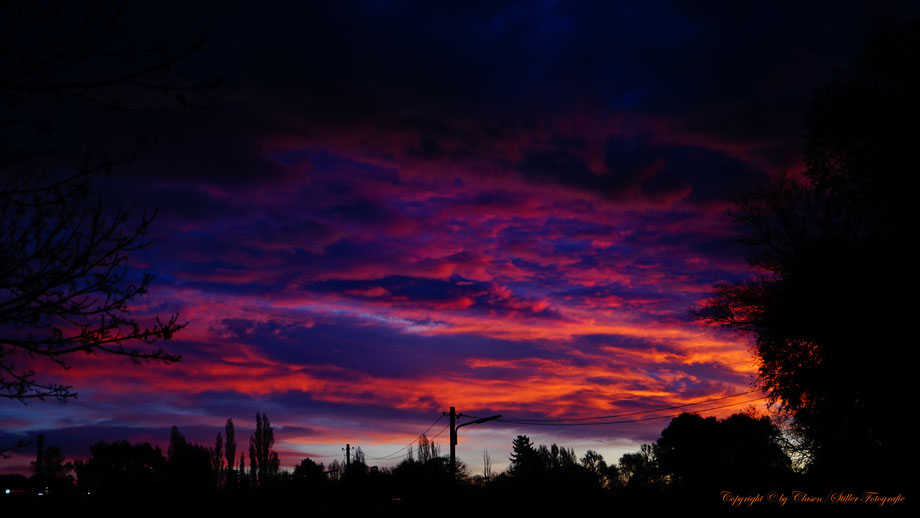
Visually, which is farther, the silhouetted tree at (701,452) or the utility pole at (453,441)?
the silhouetted tree at (701,452)

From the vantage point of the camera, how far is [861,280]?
1681cm

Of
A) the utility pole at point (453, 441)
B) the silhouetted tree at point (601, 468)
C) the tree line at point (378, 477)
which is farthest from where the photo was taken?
the silhouetted tree at point (601, 468)

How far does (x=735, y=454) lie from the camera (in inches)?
2805

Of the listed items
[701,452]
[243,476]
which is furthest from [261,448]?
[701,452]

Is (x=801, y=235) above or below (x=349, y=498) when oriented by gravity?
above

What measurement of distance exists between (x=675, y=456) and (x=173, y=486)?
61.8 meters

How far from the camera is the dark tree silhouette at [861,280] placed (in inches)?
622

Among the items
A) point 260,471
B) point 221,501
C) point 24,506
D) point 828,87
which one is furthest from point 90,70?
point 260,471

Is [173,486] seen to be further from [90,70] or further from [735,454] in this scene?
[90,70]

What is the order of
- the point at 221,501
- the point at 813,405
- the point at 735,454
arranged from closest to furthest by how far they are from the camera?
the point at 813,405
the point at 221,501
the point at 735,454

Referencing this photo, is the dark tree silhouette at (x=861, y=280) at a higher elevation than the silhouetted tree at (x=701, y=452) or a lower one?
higher

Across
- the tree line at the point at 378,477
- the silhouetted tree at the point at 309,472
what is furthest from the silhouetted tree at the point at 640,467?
the silhouetted tree at the point at 309,472

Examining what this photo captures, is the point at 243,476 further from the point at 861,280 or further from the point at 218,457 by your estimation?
the point at 861,280

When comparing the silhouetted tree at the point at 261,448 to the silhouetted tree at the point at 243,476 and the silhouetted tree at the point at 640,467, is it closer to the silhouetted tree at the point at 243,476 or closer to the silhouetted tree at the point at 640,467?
the silhouetted tree at the point at 243,476
